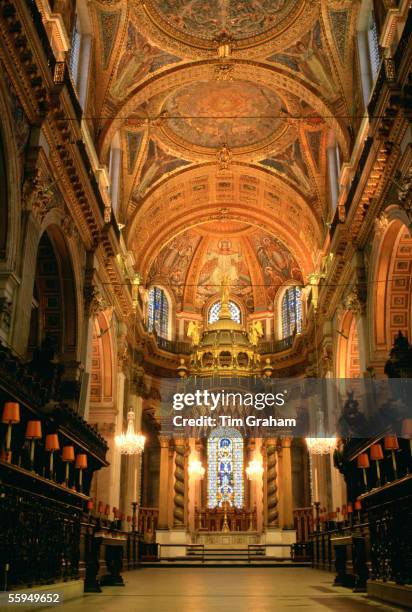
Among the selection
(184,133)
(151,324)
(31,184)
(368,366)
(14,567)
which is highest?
(184,133)

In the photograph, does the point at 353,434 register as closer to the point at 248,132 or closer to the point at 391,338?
the point at 391,338

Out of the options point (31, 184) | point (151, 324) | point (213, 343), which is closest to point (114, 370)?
point (213, 343)

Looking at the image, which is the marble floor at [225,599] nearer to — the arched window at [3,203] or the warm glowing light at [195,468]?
the arched window at [3,203]

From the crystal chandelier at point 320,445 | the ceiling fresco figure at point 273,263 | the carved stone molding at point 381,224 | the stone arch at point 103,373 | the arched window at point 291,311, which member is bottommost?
the crystal chandelier at point 320,445

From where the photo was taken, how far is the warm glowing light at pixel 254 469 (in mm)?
24328

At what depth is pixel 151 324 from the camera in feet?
89.0

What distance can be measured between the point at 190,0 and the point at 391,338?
9.88m

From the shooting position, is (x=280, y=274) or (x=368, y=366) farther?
(x=280, y=274)

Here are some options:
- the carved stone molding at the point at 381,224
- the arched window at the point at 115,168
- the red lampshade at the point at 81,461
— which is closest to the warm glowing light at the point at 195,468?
the arched window at the point at 115,168

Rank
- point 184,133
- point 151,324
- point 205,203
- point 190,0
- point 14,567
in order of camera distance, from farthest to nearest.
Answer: point 151,324 → point 205,203 → point 184,133 → point 190,0 → point 14,567

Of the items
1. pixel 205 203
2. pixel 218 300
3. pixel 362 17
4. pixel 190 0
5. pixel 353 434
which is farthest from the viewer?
pixel 218 300

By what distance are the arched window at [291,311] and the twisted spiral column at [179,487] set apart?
6529 millimetres

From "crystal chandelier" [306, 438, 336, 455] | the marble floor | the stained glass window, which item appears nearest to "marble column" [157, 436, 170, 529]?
the stained glass window

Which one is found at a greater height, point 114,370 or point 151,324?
point 151,324
